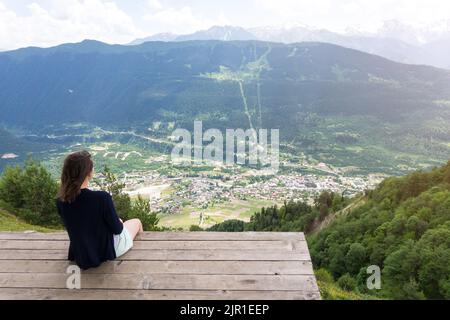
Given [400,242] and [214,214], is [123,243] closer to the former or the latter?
[400,242]

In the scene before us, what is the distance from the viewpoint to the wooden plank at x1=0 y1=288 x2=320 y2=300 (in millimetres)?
4438

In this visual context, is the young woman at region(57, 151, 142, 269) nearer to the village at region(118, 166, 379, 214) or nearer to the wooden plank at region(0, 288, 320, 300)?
the wooden plank at region(0, 288, 320, 300)

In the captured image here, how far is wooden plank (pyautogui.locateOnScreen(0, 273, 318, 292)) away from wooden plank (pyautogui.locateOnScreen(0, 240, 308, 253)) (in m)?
0.75

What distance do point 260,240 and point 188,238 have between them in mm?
1112

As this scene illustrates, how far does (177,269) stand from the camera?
200 inches

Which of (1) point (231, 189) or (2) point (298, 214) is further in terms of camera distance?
(1) point (231, 189)

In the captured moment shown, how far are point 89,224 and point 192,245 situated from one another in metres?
1.51

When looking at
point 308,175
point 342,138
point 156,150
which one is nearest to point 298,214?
point 308,175

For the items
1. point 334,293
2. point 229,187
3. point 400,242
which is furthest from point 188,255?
point 229,187

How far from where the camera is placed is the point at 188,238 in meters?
5.96

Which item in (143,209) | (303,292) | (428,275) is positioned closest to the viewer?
(303,292)

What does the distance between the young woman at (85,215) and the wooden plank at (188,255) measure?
1.38ft

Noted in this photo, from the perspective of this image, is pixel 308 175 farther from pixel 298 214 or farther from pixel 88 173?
pixel 88 173
